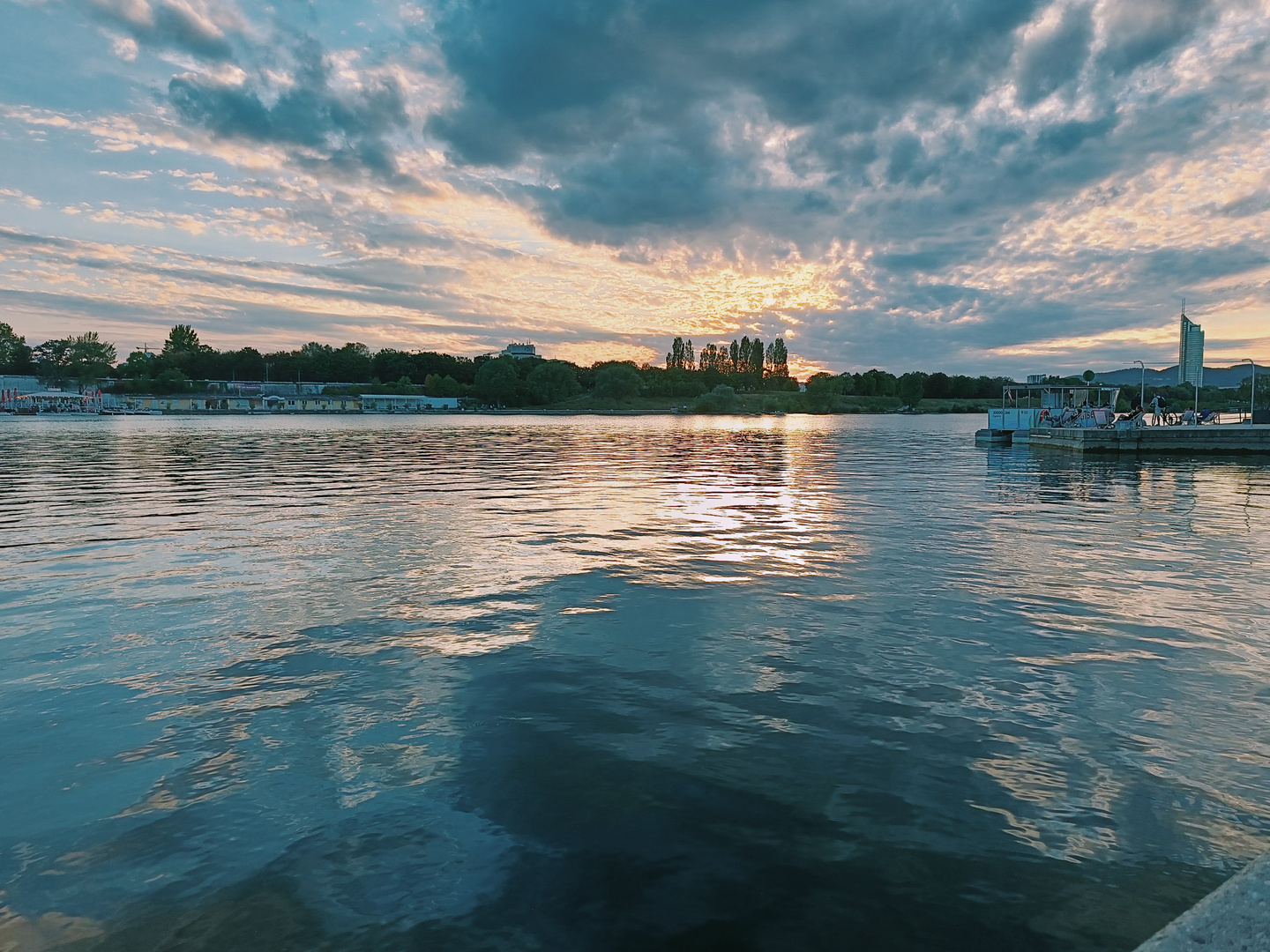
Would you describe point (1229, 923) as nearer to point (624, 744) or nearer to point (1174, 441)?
point (624, 744)

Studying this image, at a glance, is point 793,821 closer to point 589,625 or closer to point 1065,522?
point 589,625

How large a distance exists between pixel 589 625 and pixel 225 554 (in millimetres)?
10166

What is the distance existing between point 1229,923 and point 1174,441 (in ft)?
201

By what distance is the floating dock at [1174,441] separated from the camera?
51406 mm

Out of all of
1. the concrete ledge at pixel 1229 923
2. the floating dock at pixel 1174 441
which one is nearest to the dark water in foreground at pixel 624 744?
the concrete ledge at pixel 1229 923

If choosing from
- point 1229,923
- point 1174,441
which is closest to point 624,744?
point 1229,923

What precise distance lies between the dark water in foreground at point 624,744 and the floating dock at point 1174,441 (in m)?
40.4

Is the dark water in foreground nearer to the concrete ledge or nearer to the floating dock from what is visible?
the concrete ledge

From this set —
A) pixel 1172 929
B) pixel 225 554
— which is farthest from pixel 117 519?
pixel 1172 929

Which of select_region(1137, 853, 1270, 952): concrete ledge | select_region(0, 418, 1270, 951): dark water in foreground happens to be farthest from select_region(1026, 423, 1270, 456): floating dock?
select_region(1137, 853, 1270, 952): concrete ledge

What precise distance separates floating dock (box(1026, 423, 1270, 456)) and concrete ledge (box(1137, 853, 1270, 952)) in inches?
2272

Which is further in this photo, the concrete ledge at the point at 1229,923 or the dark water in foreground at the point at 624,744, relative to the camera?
the dark water in foreground at the point at 624,744

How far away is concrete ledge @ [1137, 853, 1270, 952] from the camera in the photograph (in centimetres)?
317

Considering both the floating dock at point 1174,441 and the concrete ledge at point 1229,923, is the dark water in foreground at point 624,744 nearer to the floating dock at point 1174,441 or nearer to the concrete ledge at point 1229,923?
the concrete ledge at point 1229,923
